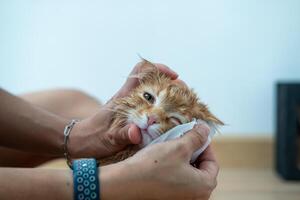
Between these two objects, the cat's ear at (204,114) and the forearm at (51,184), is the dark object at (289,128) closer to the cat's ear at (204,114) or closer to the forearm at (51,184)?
the cat's ear at (204,114)

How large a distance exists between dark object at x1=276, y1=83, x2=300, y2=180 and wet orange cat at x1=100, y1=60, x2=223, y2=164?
0.89 meters

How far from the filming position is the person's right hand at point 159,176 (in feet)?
2.60

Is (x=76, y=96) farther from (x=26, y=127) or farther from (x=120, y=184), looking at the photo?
(x=120, y=184)

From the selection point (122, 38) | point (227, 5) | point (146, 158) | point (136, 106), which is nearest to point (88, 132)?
point (136, 106)

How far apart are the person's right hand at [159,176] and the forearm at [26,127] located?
34 cm

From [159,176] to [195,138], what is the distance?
97 millimetres

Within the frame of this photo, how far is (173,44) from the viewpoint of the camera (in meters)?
1.87

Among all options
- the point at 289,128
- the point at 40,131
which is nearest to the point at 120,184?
the point at 40,131

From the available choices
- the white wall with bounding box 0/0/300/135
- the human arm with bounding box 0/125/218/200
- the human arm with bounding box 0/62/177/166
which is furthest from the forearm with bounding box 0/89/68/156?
the white wall with bounding box 0/0/300/135

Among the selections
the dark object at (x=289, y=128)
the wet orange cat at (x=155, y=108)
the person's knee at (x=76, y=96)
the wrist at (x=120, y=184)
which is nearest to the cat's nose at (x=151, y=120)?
the wet orange cat at (x=155, y=108)

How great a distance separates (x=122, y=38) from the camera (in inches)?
73.7

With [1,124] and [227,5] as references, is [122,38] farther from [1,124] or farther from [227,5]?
[1,124]

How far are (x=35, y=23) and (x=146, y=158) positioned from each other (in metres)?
1.26

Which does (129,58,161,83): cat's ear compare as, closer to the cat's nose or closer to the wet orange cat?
the wet orange cat
